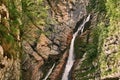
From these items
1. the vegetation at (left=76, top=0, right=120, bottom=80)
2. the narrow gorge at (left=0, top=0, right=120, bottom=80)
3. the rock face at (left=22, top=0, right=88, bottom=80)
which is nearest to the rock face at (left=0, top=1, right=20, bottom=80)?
the narrow gorge at (left=0, top=0, right=120, bottom=80)

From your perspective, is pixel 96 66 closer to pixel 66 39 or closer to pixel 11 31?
pixel 66 39

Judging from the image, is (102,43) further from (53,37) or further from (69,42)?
(53,37)

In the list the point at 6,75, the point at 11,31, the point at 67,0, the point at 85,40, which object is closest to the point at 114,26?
the point at 85,40

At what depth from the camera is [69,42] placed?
38531mm

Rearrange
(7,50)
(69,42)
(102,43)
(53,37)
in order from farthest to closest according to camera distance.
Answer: (69,42), (53,37), (102,43), (7,50)

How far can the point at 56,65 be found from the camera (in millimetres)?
35438

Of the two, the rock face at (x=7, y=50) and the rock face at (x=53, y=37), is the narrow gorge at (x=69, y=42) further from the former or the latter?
the rock face at (x=7, y=50)

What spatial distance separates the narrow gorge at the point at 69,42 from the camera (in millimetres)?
30506

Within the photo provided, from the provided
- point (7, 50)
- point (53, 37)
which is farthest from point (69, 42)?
point (7, 50)

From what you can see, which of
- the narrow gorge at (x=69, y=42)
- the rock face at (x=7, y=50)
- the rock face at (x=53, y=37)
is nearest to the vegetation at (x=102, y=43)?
the narrow gorge at (x=69, y=42)

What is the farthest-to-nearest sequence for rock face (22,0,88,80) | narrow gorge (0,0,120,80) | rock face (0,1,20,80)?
rock face (22,0,88,80) → narrow gorge (0,0,120,80) → rock face (0,1,20,80)

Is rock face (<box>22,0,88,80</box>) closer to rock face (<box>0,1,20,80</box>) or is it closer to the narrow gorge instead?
the narrow gorge

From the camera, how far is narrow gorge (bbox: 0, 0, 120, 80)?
30.5 m

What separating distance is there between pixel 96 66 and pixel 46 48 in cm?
662
